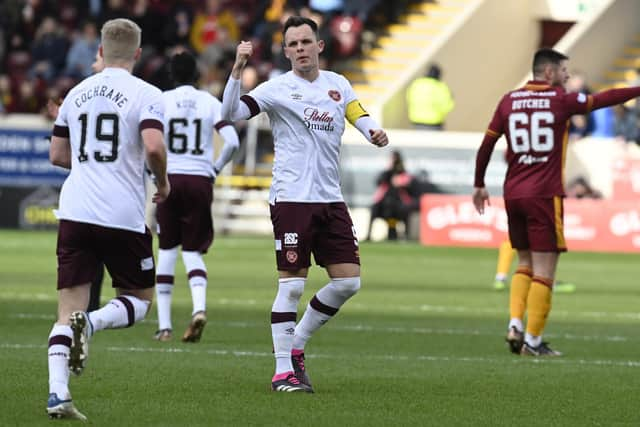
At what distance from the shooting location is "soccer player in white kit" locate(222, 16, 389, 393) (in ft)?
32.0

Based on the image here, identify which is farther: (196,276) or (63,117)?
(196,276)

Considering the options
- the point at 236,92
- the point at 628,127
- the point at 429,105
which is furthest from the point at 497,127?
the point at 429,105

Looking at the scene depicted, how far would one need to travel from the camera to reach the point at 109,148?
8.34 m

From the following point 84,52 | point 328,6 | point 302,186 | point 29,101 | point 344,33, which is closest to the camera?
point 302,186

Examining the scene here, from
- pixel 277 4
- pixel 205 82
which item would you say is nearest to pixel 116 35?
pixel 205 82

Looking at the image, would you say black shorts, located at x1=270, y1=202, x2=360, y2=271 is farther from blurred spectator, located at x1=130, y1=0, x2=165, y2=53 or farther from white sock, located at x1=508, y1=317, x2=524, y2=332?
blurred spectator, located at x1=130, y1=0, x2=165, y2=53

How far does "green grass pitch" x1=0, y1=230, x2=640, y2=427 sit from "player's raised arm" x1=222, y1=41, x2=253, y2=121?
5.34ft

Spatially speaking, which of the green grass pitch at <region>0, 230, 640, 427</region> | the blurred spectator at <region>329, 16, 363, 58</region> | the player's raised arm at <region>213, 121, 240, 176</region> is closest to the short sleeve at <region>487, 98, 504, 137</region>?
the green grass pitch at <region>0, 230, 640, 427</region>

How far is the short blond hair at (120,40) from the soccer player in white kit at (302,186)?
1.48 m

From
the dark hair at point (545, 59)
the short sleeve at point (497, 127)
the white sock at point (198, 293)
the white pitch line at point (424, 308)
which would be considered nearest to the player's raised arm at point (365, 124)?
the short sleeve at point (497, 127)

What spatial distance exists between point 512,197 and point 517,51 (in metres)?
25.0

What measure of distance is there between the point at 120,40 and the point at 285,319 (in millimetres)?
2326

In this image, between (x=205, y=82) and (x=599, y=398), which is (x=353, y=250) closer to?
(x=599, y=398)

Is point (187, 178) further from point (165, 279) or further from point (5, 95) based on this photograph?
point (5, 95)
